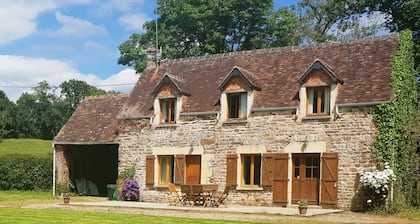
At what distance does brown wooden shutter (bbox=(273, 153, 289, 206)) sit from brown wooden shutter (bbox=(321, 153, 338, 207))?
150cm

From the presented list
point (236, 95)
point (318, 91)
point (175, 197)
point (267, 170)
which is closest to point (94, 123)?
point (175, 197)

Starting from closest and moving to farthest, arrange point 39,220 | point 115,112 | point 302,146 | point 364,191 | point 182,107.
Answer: point 39,220 < point 364,191 < point 302,146 < point 182,107 < point 115,112

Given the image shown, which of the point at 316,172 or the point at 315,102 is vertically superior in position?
the point at 315,102

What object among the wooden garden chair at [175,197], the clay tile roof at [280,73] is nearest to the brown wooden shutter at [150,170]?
the wooden garden chair at [175,197]

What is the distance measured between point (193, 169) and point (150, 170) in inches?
81.2

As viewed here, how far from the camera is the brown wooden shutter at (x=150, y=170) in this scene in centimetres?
2588

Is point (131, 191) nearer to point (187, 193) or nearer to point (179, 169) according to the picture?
point (179, 169)

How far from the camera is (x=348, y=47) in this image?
23.9 metres

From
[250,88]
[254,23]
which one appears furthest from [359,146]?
[254,23]

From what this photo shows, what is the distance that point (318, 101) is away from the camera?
73.6 feet

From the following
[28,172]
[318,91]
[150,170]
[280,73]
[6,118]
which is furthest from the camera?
[6,118]

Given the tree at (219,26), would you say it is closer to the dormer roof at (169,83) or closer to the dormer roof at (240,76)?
the dormer roof at (169,83)

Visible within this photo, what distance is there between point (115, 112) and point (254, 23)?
16.6 metres

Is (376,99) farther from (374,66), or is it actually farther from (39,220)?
(39,220)
